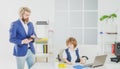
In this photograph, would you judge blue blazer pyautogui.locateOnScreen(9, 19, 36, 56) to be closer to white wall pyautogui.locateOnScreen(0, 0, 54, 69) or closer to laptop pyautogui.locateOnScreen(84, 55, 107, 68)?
white wall pyautogui.locateOnScreen(0, 0, 54, 69)

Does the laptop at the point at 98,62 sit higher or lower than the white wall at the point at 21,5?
lower

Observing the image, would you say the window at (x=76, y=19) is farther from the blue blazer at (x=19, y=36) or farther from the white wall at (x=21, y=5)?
the blue blazer at (x=19, y=36)

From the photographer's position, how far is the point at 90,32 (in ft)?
19.2

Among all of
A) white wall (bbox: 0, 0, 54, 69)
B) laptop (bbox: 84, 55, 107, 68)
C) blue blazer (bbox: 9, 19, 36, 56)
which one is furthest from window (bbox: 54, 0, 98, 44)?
laptop (bbox: 84, 55, 107, 68)

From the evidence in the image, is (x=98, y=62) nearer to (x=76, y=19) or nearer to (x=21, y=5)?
(x=76, y=19)

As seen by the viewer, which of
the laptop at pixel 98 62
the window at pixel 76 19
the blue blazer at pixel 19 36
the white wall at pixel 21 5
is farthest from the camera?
the window at pixel 76 19

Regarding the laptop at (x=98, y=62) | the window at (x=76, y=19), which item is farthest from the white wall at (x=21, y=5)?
the laptop at (x=98, y=62)

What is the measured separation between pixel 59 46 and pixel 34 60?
3.35 ft

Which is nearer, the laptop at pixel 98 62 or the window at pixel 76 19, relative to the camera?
the laptop at pixel 98 62

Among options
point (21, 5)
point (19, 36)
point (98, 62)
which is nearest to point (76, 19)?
point (21, 5)

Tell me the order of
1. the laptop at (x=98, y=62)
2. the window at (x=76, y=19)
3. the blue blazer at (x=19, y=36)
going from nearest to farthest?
the laptop at (x=98, y=62)
the blue blazer at (x=19, y=36)
the window at (x=76, y=19)

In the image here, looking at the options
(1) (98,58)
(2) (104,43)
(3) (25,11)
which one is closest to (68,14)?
(2) (104,43)

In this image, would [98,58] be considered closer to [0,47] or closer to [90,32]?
[90,32]

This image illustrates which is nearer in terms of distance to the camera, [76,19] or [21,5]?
[21,5]
